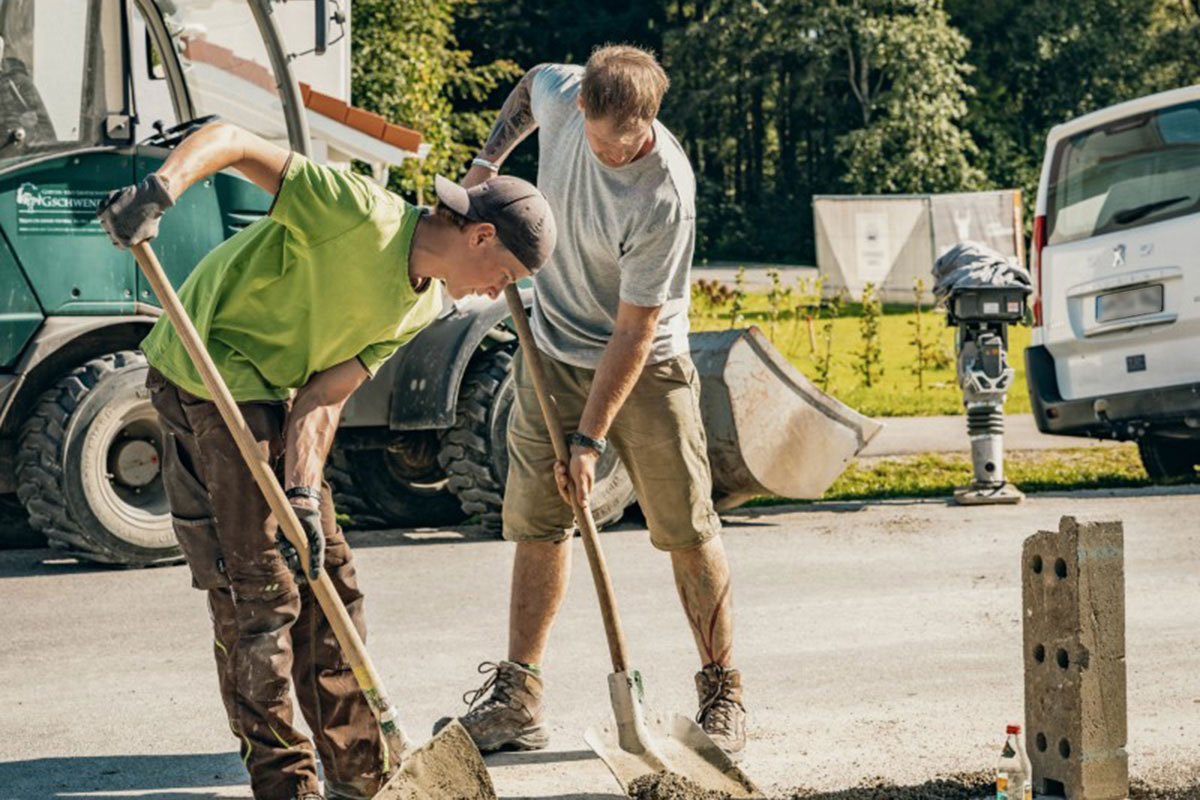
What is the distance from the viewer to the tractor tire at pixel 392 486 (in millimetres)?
9227

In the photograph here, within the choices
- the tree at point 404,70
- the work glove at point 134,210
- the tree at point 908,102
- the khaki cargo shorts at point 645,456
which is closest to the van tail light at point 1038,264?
the khaki cargo shorts at point 645,456

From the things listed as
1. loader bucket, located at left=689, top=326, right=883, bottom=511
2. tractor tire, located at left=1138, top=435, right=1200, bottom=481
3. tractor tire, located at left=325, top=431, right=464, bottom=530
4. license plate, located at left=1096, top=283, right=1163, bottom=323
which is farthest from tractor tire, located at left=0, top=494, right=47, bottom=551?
tractor tire, located at left=1138, top=435, right=1200, bottom=481

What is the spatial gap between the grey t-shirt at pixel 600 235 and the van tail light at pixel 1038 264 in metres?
5.30

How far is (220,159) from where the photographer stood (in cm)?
402

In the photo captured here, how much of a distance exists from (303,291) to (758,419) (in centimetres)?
468

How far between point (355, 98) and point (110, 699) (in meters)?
21.2

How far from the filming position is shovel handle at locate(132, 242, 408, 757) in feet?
13.3

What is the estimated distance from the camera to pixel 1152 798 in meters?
4.72

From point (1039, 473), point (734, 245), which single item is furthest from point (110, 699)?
point (734, 245)

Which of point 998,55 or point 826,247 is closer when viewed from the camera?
point 826,247

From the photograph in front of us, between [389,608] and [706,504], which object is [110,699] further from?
[706,504]

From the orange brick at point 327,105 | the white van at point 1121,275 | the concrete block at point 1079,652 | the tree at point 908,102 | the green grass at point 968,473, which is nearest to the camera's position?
the concrete block at point 1079,652

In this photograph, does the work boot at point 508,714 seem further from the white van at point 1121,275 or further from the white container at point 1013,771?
the white van at point 1121,275

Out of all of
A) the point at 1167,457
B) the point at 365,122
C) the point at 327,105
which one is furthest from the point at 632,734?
the point at 365,122
